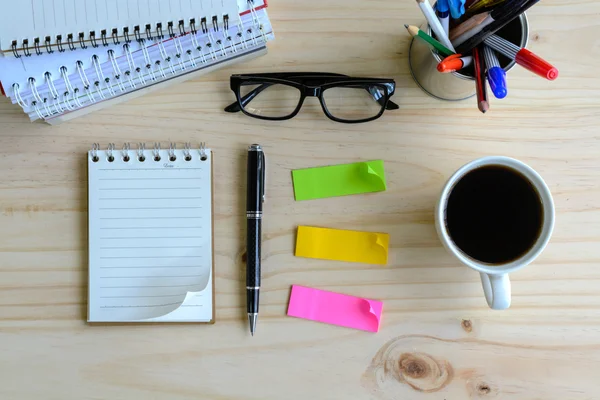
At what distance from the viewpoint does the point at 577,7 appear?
739 mm

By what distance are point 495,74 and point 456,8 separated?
0.28 feet

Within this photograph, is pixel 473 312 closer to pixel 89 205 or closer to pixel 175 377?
pixel 175 377

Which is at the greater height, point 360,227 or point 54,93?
point 54,93

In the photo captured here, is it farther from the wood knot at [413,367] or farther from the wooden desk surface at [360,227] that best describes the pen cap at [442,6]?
the wood knot at [413,367]

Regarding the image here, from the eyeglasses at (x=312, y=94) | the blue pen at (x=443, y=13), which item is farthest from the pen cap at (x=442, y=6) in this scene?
the eyeglasses at (x=312, y=94)

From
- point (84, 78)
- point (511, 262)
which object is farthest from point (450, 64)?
point (84, 78)

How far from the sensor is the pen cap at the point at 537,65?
0.57 meters

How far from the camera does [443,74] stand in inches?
26.7

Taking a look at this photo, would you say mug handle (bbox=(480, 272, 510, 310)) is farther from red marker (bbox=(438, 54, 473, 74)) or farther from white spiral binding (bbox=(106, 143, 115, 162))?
white spiral binding (bbox=(106, 143, 115, 162))

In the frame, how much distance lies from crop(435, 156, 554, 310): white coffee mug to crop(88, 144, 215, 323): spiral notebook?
1.02 feet

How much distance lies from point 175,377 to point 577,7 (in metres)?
0.75

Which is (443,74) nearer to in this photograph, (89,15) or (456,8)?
(456,8)

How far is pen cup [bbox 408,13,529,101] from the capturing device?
2.10ft

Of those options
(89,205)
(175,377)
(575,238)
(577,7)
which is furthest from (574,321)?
(89,205)
